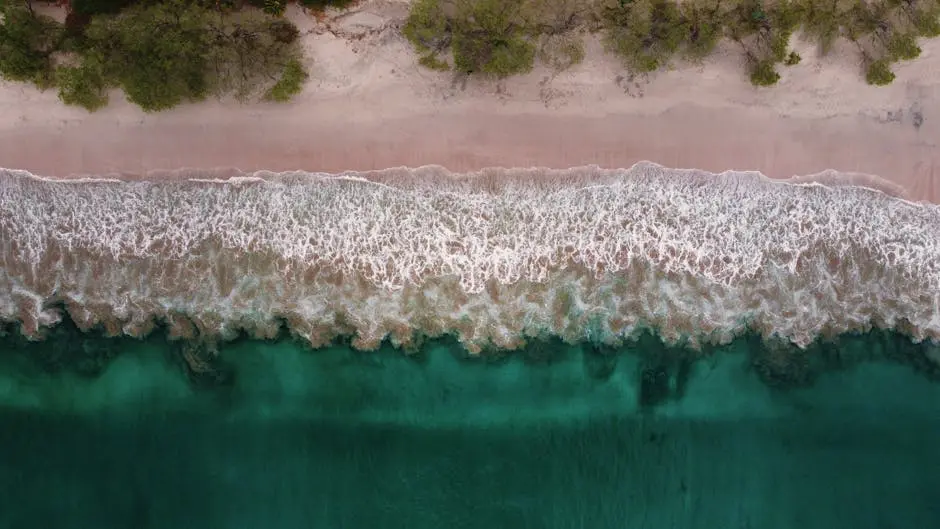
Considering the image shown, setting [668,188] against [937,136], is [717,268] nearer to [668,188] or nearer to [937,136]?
[668,188]

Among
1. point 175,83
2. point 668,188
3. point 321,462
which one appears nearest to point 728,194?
point 668,188

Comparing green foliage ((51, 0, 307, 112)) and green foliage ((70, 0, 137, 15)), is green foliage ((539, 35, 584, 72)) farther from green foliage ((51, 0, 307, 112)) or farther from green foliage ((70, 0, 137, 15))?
green foliage ((70, 0, 137, 15))

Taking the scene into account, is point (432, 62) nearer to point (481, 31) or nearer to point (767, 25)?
point (481, 31)

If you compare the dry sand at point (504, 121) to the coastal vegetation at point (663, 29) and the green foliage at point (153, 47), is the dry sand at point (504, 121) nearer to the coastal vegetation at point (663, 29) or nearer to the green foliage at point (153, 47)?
the coastal vegetation at point (663, 29)

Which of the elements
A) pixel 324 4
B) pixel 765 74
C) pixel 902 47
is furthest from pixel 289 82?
pixel 902 47

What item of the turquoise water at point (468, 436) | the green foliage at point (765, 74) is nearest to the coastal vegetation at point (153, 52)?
the turquoise water at point (468, 436)

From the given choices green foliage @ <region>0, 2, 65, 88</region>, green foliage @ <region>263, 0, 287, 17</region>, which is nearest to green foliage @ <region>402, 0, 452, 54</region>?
green foliage @ <region>263, 0, 287, 17</region>
